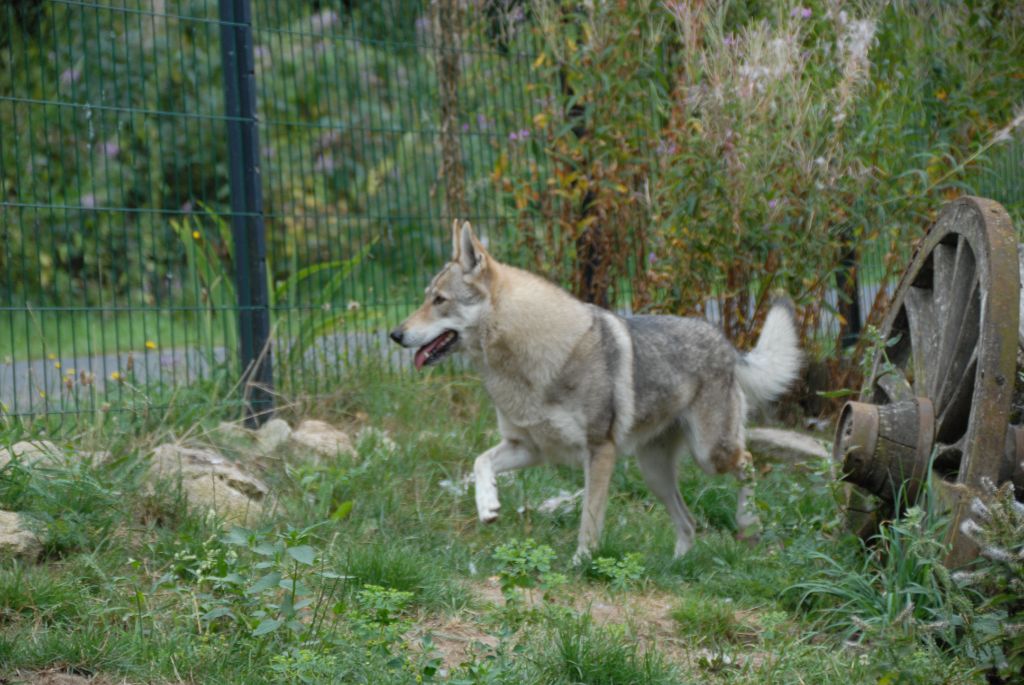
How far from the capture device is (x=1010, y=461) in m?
4.06

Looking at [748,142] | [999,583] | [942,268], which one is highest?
[748,142]

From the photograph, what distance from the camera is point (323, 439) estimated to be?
20.5 feet

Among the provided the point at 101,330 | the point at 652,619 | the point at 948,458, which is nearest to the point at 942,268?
the point at 948,458

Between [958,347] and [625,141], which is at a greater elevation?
[625,141]

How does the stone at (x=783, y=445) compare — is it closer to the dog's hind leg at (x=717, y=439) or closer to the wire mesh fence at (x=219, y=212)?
the dog's hind leg at (x=717, y=439)

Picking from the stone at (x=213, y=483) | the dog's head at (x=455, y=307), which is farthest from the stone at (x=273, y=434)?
the dog's head at (x=455, y=307)

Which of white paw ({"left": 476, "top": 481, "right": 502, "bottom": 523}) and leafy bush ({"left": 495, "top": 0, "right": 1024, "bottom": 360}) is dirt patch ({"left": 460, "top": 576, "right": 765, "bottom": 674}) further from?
leafy bush ({"left": 495, "top": 0, "right": 1024, "bottom": 360})

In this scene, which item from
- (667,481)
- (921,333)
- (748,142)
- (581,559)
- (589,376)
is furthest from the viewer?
(748,142)

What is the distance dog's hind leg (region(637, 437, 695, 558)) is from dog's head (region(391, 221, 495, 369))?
1.15 meters

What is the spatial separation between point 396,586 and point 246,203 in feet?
11.0

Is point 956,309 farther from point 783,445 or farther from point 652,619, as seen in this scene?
point 783,445

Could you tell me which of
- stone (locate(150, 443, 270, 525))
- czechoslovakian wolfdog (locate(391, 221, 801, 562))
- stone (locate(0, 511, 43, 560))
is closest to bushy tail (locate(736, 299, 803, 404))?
czechoslovakian wolfdog (locate(391, 221, 801, 562))

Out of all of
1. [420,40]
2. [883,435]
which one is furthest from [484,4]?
[883,435]

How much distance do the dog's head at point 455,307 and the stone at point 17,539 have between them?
2.04 m
